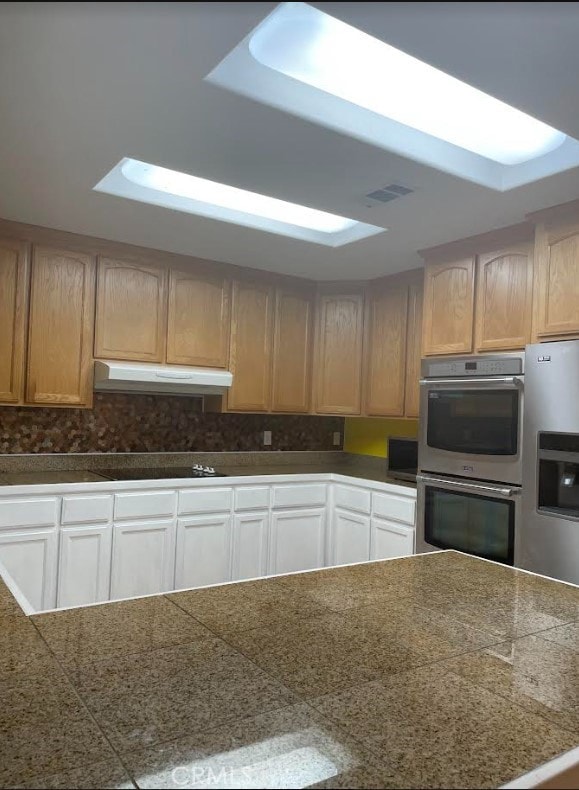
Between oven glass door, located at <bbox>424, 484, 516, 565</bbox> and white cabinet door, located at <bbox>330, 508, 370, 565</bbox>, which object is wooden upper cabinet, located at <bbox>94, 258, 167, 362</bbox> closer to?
white cabinet door, located at <bbox>330, 508, 370, 565</bbox>

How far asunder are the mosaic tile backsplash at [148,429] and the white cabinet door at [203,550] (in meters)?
0.81

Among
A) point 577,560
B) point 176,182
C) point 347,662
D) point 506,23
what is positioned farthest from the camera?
point 176,182

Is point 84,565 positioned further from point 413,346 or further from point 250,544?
point 413,346

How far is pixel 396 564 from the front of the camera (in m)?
1.73

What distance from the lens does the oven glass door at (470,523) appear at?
2.95 m

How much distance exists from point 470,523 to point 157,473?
1.84 meters

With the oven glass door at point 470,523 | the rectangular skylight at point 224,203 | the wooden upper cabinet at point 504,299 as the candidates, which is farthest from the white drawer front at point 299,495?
the rectangular skylight at point 224,203

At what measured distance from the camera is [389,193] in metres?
2.65

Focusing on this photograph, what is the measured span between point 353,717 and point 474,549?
8.01 ft

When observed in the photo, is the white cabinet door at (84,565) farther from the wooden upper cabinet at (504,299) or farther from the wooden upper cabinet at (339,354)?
the wooden upper cabinet at (504,299)

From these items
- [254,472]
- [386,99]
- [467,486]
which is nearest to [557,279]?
[467,486]

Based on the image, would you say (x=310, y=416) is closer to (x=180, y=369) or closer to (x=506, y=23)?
(x=180, y=369)

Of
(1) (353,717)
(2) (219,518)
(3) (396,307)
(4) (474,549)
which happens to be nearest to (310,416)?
(3) (396,307)

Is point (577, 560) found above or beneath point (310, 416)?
beneath
